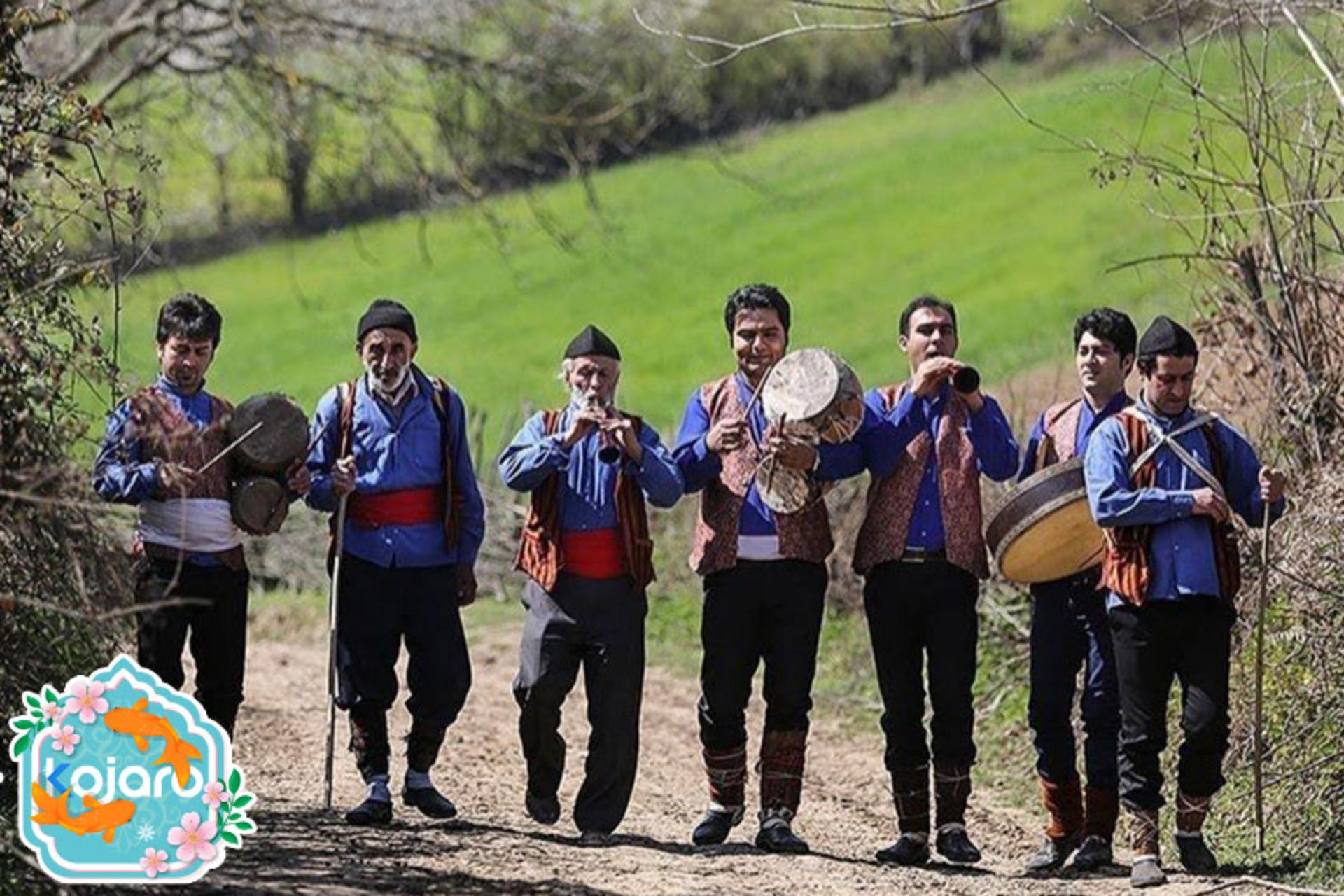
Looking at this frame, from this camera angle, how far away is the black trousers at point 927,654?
9500 millimetres

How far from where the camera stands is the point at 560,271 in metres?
40.1

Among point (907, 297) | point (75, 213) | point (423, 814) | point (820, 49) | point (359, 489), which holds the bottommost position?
point (423, 814)

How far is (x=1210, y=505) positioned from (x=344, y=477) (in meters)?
3.35

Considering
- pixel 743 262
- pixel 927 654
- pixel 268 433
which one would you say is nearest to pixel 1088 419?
pixel 927 654

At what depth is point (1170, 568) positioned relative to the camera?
29.7 ft

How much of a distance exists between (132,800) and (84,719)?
0.31m

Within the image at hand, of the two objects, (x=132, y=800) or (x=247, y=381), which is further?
(x=247, y=381)

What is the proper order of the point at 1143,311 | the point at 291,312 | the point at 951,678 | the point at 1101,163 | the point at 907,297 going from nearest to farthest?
1. the point at 951,678
2. the point at 1101,163
3. the point at 1143,311
4. the point at 907,297
5. the point at 291,312

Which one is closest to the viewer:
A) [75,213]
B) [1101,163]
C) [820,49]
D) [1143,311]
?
[75,213]

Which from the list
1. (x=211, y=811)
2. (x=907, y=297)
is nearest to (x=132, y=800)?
(x=211, y=811)

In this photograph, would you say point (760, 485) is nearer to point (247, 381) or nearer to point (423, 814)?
point (423, 814)

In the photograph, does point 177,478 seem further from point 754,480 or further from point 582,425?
point 754,480

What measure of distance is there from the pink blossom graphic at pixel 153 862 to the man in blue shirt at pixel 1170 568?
360 centimetres

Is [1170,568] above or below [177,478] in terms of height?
below
